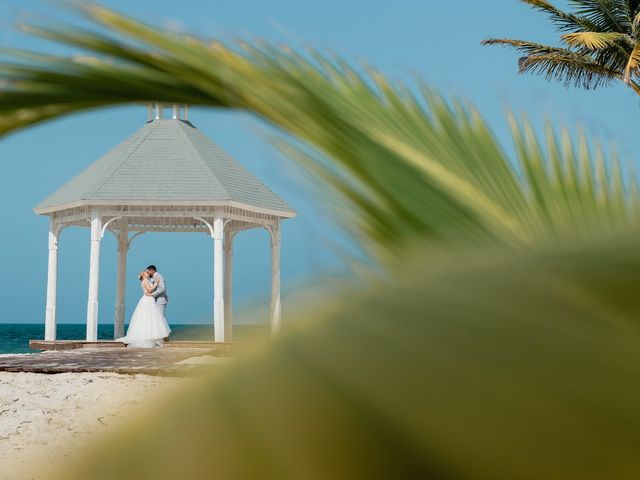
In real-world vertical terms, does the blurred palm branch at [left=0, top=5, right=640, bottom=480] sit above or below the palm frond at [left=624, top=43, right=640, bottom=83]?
below

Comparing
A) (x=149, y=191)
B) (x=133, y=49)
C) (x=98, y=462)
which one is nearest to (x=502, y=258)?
(x=98, y=462)

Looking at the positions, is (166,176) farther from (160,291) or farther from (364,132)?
(364,132)

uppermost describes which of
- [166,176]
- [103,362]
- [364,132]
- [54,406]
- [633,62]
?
[633,62]

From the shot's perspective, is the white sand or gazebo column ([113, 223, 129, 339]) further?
gazebo column ([113, 223, 129, 339])

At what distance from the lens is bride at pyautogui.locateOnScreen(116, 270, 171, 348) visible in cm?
1504

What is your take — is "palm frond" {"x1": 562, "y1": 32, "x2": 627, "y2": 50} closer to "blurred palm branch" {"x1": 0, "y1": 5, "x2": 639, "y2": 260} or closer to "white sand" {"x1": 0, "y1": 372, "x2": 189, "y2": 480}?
"white sand" {"x1": 0, "y1": 372, "x2": 189, "y2": 480}

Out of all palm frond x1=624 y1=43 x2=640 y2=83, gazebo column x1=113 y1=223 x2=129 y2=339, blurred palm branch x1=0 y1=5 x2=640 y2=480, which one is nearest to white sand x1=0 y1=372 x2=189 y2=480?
blurred palm branch x1=0 y1=5 x2=640 y2=480

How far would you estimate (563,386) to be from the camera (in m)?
0.33

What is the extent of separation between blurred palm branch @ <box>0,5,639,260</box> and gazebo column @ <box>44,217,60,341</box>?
666 inches

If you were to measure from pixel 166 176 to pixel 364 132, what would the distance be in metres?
15.6

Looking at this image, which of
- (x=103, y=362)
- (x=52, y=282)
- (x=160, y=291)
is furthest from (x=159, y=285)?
(x=103, y=362)

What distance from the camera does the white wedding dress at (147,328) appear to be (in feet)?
49.4

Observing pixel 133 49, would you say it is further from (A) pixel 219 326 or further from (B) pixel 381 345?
(A) pixel 219 326

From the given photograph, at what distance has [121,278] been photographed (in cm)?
1938
